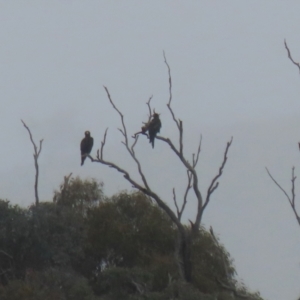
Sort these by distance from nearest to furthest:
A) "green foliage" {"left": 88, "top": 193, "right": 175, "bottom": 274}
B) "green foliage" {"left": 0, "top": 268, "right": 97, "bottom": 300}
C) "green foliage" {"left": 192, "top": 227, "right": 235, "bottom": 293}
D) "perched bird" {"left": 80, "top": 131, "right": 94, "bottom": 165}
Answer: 1. "green foliage" {"left": 0, "top": 268, "right": 97, "bottom": 300}
2. "perched bird" {"left": 80, "top": 131, "right": 94, "bottom": 165}
3. "green foliage" {"left": 192, "top": 227, "right": 235, "bottom": 293}
4. "green foliage" {"left": 88, "top": 193, "right": 175, "bottom": 274}

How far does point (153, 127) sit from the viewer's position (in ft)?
58.7

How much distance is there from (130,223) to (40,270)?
4.03m

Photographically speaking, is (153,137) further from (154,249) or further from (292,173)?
(154,249)

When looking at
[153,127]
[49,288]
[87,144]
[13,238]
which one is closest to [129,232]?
[13,238]

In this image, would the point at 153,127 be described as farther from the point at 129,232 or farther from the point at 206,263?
the point at 129,232

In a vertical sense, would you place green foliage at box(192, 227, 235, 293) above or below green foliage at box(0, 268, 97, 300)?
above

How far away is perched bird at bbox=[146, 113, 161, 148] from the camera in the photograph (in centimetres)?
1762

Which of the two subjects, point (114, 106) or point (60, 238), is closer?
point (114, 106)

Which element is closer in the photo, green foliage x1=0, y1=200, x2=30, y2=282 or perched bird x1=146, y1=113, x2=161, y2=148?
perched bird x1=146, y1=113, x2=161, y2=148

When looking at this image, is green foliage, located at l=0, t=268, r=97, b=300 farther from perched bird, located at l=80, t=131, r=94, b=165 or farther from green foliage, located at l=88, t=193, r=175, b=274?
green foliage, located at l=88, t=193, r=175, b=274

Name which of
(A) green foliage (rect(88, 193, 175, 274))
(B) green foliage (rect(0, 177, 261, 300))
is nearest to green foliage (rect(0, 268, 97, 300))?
(B) green foliage (rect(0, 177, 261, 300))

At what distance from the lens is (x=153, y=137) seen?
17.6 meters

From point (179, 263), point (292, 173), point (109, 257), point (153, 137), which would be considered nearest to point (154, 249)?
point (109, 257)

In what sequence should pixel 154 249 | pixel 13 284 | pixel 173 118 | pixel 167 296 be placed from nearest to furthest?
pixel 173 118 → pixel 167 296 → pixel 13 284 → pixel 154 249
